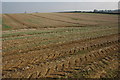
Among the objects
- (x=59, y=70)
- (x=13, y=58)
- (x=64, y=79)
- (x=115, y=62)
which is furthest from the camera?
(x=13, y=58)

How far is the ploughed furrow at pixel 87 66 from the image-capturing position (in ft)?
16.8

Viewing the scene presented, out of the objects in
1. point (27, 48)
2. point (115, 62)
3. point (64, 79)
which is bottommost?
point (64, 79)

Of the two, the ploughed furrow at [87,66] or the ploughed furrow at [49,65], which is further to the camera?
the ploughed furrow at [49,65]

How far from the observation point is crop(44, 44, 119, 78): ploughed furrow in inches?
201

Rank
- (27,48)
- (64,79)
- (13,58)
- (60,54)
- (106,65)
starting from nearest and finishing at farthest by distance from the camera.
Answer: (64,79) < (106,65) < (13,58) < (60,54) < (27,48)

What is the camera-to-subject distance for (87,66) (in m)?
5.76

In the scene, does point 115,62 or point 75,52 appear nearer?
point 115,62

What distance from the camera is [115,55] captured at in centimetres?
720

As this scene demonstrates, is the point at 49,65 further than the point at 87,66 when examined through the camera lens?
Yes

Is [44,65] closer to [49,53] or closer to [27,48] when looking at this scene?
[49,53]

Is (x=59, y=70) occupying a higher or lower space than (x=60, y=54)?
lower

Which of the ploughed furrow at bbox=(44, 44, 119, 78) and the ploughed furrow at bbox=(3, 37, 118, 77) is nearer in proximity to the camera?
the ploughed furrow at bbox=(44, 44, 119, 78)

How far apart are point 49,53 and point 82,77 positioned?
3296 mm

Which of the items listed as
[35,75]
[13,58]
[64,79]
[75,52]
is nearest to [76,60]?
[75,52]
